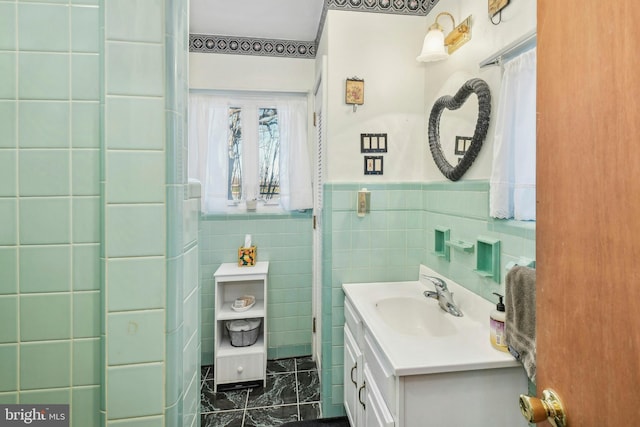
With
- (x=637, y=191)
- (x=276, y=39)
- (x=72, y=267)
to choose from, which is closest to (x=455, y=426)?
(x=637, y=191)

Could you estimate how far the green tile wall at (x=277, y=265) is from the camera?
7.86 ft

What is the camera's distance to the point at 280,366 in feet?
7.83

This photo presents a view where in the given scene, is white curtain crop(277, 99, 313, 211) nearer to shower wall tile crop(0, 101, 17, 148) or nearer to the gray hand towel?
the gray hand towel

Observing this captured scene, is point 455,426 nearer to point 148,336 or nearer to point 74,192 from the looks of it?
point 148,336

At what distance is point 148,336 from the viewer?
66 centimetres

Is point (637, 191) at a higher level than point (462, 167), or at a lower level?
lower

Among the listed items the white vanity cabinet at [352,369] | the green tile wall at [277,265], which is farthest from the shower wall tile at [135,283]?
the green tile wall at [277,265]

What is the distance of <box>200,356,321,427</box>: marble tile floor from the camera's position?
1850 millimetres

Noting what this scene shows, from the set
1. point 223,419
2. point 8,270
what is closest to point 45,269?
point 8,270

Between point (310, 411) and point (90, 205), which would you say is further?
point (310, 411)

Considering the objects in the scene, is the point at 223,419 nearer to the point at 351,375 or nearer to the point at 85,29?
the point at 351,375

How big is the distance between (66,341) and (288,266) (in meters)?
1.86

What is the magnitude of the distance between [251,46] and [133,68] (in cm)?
202

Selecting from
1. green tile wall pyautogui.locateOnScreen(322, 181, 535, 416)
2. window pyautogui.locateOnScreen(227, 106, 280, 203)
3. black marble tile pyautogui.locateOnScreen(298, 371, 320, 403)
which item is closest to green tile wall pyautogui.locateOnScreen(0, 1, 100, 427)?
green tile wall pyautogui.locateOnScreen(322, 181, 535, 416)
